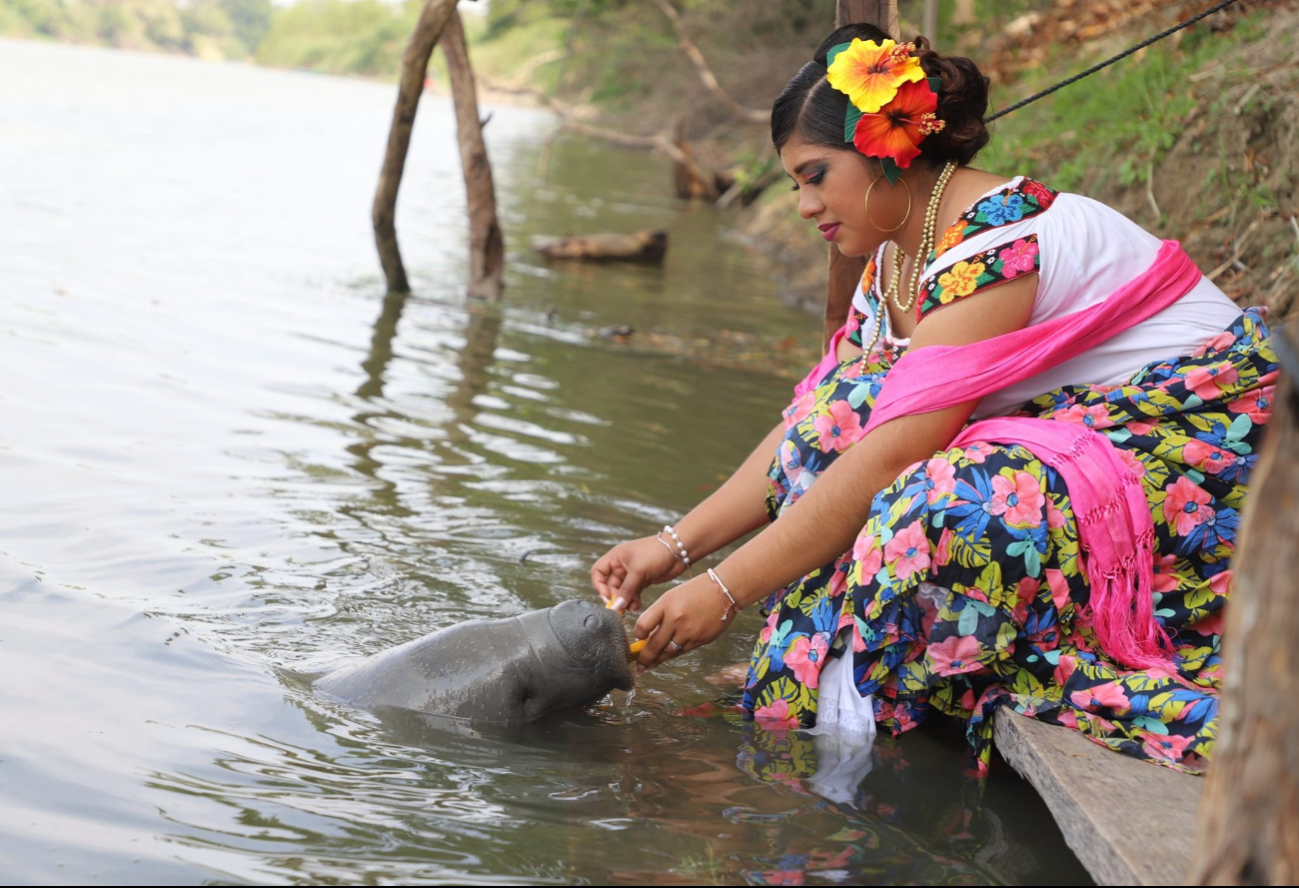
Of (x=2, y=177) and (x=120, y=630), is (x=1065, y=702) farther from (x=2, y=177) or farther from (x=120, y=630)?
(x=2, y=177)

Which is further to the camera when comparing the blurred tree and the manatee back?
the blurred tree

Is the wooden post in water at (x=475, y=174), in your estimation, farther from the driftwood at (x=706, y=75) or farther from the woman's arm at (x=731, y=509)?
the woman's arm at (x=731, y=509)

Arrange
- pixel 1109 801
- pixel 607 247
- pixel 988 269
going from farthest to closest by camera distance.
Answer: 1. pixel 607 247
2. pixel 988 269
3. pixel 1109 801

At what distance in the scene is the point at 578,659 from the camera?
2430 mm

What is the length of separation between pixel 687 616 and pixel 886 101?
40.9 inches

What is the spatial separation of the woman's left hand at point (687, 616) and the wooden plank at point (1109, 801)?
55cm

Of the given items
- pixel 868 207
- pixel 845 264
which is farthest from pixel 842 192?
pixel 845 264

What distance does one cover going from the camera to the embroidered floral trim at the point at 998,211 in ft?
7.50

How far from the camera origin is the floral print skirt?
208cm

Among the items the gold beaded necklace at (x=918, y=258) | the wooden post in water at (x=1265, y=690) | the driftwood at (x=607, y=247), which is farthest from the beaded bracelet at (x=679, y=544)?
the driftwood at (x=607, y=247)

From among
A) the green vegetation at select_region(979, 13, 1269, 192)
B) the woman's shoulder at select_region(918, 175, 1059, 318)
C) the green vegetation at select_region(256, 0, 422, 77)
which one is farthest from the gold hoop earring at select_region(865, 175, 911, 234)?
the green vegetation at select_region(256, 0, 422, 77)

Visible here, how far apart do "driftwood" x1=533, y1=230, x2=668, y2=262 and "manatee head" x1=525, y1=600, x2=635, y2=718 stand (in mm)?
7451

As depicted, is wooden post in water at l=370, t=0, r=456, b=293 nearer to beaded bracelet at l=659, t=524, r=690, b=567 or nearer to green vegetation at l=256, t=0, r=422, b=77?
beaded bracelet at l=659, t=524, r=690, b=567

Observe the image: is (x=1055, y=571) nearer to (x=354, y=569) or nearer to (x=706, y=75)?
(x=354, y=569)
